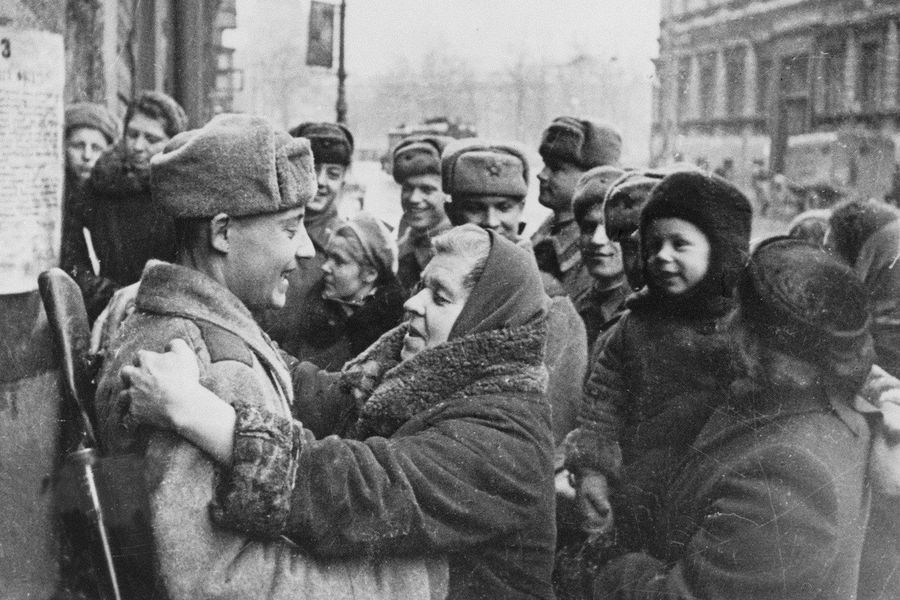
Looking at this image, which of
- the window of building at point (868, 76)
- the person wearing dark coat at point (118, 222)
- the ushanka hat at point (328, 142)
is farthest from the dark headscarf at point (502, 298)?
the ushanka hat at point (328, 142)

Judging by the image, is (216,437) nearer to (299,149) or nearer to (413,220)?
Answer: (299,149)

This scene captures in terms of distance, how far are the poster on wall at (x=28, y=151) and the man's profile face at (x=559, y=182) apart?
8.39 feet

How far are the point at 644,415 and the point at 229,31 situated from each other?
65.4ft

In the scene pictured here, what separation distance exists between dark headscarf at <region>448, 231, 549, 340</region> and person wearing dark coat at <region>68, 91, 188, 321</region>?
2.41 m

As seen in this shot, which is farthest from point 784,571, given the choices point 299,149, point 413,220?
point 413,220

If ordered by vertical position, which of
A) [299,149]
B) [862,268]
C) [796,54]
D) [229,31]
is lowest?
[862,268]

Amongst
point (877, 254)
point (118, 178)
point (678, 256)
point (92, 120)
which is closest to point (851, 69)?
point (877, 254)

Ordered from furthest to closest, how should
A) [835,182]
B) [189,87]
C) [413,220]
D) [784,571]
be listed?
[189,87] → [413,220] → [835,182] → [784,571]

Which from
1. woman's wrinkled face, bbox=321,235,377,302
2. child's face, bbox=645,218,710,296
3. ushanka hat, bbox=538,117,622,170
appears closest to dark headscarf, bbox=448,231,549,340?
child's face, bbox=645,218,710,296

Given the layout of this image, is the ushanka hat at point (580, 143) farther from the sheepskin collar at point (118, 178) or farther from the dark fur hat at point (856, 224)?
the sheepskin collar at point (118, 178)

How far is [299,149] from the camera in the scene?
8.14 ft

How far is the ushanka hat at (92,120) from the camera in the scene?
5410mm

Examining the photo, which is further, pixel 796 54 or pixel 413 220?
pixel 413 220

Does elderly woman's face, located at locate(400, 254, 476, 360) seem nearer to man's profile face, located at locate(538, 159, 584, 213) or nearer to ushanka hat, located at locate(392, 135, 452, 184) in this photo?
man's profile face, located at locate(538, 159, 584, 213)
